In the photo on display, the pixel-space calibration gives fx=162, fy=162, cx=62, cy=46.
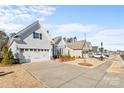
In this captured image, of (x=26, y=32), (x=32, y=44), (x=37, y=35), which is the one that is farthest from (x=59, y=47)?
(x=26, y=32)

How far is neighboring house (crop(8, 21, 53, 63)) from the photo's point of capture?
2408 cm

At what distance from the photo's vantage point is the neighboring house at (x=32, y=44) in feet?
79.0

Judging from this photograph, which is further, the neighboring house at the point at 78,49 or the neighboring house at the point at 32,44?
the neighboring house at the point at 78,49

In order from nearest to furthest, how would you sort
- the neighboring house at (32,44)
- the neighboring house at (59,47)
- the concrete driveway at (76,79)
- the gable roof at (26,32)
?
the concrete driveway at (76,79) → the gable roof at (26,32) → the neighboring house at (32,44) → the neighboring house at (59,47)

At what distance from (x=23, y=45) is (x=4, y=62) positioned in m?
4.15

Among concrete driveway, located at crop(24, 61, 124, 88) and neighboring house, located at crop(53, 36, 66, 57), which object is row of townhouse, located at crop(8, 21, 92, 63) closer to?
neighboring house, located at crop(53, 36, 66, 57)

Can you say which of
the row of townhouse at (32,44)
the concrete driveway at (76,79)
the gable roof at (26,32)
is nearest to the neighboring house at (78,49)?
the row of townhouse at (32,44)

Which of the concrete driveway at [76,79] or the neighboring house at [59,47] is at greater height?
the neighboring house at [59,47]

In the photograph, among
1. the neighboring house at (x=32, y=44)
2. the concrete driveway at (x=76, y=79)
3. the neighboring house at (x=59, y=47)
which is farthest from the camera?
the neighboring house at (x=59, y=47)

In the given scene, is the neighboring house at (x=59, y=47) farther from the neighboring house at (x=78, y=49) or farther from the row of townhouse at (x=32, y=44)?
the neighboring house at (x=78, y=49)

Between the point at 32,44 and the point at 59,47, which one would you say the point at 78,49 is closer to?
the point at 59,47

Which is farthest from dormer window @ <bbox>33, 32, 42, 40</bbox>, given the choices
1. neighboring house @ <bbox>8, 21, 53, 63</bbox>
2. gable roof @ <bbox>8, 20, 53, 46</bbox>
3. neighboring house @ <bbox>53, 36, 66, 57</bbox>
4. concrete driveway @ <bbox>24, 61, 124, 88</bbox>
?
concrete driveway @ <bbox>24, 61, 124, 88</bbox>
